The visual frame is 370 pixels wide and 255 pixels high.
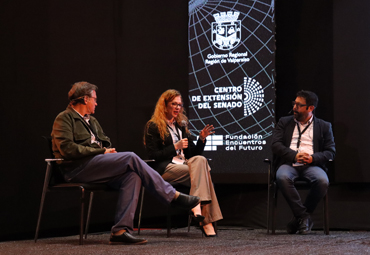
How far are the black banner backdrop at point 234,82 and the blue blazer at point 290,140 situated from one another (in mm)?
291

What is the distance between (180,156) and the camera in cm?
469

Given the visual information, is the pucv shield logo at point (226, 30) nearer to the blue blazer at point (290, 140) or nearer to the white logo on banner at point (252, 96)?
the white logo on banner at point (252, 96)

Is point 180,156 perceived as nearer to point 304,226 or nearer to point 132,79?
point 132,79

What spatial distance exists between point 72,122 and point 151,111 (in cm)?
159

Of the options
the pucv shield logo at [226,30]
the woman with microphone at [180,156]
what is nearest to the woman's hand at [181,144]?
the woman with microphone at [180,156]

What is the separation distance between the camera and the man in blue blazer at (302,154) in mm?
4605

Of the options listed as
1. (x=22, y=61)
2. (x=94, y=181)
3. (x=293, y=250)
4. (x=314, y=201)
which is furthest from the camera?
(x=314, y=201)

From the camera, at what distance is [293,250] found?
321cm

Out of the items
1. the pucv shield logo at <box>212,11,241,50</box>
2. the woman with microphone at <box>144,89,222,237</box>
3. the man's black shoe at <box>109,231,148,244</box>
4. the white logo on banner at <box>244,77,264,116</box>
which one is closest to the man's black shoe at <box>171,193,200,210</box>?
the woman with microphone at <box>144,89,222,237</box>

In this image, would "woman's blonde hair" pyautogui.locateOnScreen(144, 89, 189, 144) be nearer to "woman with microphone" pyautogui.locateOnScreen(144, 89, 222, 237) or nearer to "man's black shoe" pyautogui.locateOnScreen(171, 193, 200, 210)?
"woman with microphone" pyautogui.locateOnScreen(144, 89, 222, 237)

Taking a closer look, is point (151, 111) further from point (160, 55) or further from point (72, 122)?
point (72, 122)

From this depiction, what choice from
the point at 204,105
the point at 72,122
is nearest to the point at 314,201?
the point at 204,105

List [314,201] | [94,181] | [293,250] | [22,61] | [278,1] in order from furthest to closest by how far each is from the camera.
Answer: [278,1], [314,201], [22,61], [94,181], [293,250]

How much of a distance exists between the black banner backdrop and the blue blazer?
0.29 metres
